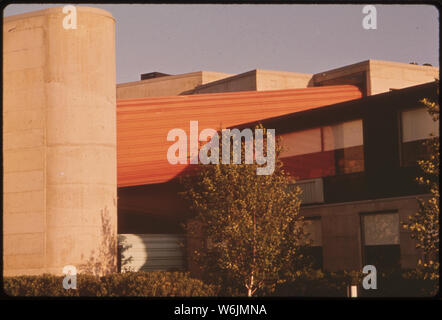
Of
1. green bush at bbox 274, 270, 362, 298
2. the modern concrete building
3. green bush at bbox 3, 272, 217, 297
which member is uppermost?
the modern concrete building

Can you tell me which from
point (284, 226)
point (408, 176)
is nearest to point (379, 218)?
point (408, 176)

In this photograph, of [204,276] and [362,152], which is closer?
[204,276]

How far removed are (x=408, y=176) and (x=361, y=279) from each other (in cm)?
397

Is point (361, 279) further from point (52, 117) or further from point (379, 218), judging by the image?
point (52, 117)

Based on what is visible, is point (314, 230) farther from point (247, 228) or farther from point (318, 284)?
point (247, 228)

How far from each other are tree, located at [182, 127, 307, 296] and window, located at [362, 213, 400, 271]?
3.91 m

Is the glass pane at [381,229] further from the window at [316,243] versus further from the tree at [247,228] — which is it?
the tree at [247,228]

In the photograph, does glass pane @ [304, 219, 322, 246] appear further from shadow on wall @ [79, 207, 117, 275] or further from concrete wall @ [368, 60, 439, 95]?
concrete wall @ [368, 60, 439, 95]

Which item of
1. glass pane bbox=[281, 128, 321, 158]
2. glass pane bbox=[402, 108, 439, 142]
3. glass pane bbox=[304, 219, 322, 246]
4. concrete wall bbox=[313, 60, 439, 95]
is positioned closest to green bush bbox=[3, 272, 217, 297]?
glass pane bbox=[304, 219, 322, 246]

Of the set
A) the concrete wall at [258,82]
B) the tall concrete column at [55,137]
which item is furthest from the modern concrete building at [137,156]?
the concrete wall at [258,82]

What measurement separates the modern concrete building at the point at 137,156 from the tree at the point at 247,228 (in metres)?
1.27

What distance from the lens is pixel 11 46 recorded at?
2208cm

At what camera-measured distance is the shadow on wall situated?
2286cm

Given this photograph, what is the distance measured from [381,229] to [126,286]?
34.9 ft
